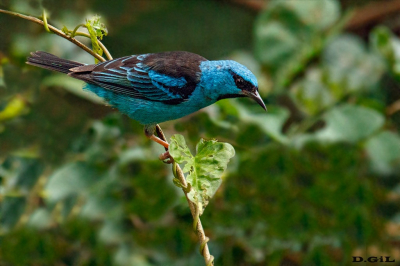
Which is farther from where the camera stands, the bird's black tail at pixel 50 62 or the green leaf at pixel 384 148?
the green leaf at pixel 384 148

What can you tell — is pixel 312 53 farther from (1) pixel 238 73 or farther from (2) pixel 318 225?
(1) pixel 238 73

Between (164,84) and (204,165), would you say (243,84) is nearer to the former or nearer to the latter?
(164,84)

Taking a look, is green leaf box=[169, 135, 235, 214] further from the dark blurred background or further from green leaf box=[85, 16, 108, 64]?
Answer: the dark blurred background

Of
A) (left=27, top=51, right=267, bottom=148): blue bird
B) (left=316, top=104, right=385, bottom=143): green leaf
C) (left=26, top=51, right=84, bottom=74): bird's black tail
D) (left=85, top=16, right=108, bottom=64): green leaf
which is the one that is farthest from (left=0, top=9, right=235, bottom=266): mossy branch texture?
(left=316, top=104, right=385, bottom=143): green leaf

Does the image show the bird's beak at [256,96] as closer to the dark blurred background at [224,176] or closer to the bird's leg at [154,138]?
the bird's leg at [154,138]

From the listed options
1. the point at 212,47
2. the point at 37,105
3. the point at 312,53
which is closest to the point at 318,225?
the point at 312,53

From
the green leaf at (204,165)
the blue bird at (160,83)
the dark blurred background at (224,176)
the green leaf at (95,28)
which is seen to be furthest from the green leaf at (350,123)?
the green leaf at (95,28)
